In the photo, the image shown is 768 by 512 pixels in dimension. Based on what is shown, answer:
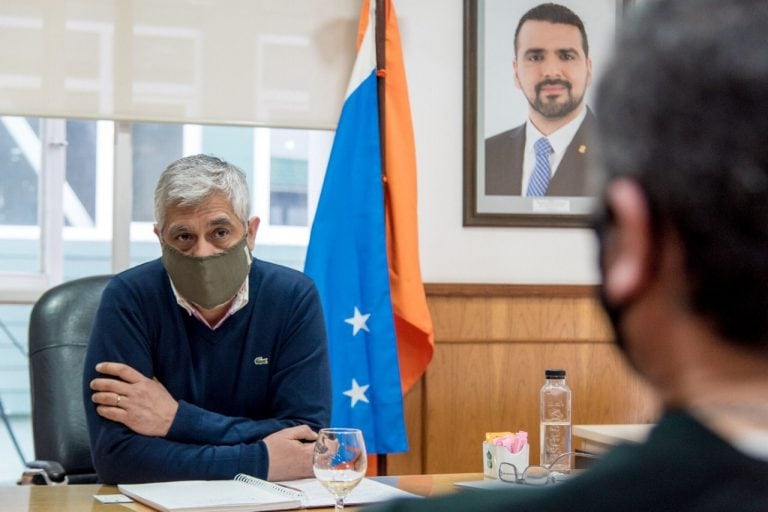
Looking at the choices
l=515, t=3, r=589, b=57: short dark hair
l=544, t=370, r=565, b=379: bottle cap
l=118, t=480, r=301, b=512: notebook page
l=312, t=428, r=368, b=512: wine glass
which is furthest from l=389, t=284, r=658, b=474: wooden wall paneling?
→ l=312, t=428, r=368, b=512: wine glass

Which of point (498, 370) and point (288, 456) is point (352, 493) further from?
point (498, 370)

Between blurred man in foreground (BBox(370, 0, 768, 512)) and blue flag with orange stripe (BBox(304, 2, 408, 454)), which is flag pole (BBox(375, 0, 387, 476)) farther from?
blurred man in foreground (BBox(370, 0, 768, 512))

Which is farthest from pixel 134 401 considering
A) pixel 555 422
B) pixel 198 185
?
pixel 555 422

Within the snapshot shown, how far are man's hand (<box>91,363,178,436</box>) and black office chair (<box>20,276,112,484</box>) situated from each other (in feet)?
1.40

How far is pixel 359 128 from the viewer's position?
3.78 metres

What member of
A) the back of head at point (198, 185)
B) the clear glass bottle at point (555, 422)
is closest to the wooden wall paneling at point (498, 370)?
the clear glass bottle at point (555, 422)

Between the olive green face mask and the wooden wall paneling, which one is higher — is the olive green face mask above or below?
above

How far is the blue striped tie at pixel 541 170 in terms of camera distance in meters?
4.09

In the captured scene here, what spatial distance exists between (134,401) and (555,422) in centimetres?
118

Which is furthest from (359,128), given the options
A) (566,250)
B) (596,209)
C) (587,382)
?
(596,209)

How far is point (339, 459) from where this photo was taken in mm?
1745

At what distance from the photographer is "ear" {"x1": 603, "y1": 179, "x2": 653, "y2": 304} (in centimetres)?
46

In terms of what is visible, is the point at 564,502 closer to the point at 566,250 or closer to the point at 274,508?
the point at 274,508

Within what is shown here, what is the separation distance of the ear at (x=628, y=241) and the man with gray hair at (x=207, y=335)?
6.01ft
